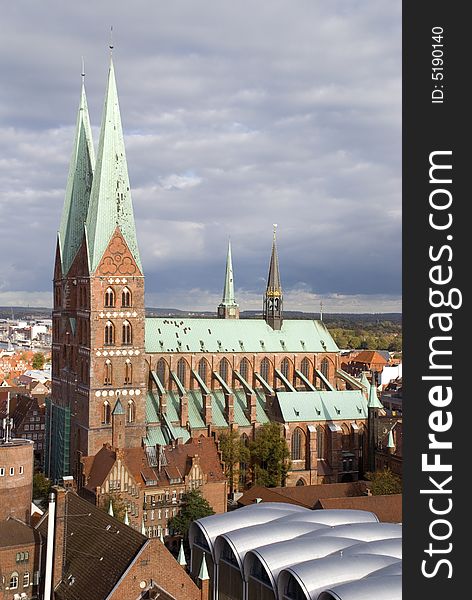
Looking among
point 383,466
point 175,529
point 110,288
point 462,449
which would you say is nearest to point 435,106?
point 462,449

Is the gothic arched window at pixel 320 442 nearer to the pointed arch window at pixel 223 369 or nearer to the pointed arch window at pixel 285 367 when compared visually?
the pointed arch window at pixel 285 367

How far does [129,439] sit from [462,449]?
64.7 meters

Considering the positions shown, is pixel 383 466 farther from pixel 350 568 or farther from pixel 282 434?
pixel 350 568

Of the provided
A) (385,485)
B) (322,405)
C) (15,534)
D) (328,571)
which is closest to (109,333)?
(322,405)

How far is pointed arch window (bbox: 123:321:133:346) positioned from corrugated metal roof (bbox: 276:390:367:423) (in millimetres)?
19443

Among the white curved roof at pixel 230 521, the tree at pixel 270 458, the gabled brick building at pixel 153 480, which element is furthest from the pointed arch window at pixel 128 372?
the white curved roof at pixel 230 521

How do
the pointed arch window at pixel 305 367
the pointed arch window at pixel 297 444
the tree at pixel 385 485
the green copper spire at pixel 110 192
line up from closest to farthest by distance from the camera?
the tree at pixel 385 485 < the green copper spire at pixel 110 192 < the pointed arch window at pixel 297 444 < the pointed arch window at pixel 305 367

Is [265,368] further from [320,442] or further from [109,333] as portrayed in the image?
[109,333]

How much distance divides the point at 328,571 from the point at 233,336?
58584mm

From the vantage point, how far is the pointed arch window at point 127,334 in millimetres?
82188

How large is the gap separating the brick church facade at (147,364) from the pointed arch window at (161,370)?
117 mm

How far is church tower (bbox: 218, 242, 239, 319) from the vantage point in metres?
127

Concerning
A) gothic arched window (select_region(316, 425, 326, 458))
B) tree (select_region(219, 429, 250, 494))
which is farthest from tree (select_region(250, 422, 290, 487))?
gothic arched window (select_region(316, 425, 326, 458))

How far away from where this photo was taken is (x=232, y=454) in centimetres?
8288
